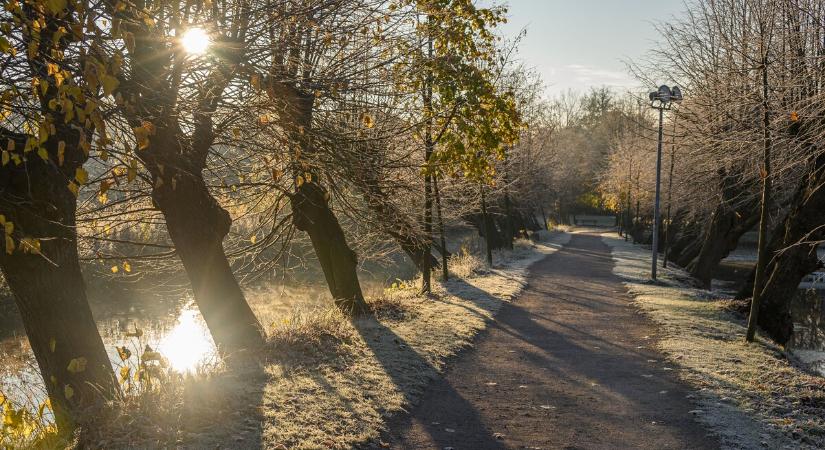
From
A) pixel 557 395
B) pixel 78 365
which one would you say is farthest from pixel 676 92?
pixel 78 365

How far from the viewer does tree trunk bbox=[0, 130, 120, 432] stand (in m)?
6.32

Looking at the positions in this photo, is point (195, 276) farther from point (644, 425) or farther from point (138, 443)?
point (644, 425)

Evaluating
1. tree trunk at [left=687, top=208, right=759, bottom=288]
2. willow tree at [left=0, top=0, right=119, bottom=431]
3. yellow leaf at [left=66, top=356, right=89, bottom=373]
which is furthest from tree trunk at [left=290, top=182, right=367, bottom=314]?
tree trunk at [left=687, top=208, right=759, bottom=288]

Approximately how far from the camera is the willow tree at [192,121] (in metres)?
6.36

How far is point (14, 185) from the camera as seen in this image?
6.31 m

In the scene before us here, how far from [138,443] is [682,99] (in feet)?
53.8

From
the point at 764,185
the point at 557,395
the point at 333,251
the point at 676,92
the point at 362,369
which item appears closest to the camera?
the point at 557,395

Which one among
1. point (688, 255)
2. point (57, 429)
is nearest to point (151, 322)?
point (57, 429)

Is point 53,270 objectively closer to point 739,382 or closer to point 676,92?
point 739,382

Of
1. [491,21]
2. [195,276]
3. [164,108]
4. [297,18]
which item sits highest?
[491,21]

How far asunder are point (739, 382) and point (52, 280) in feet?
26.4

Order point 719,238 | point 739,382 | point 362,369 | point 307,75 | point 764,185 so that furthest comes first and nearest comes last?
1. point 719,238
2. point 764,185
3. point 307,75
4. point 739,382
5. point 362,369

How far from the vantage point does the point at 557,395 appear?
26.6ft

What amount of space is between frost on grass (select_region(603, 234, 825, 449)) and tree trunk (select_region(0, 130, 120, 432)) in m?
6.14
